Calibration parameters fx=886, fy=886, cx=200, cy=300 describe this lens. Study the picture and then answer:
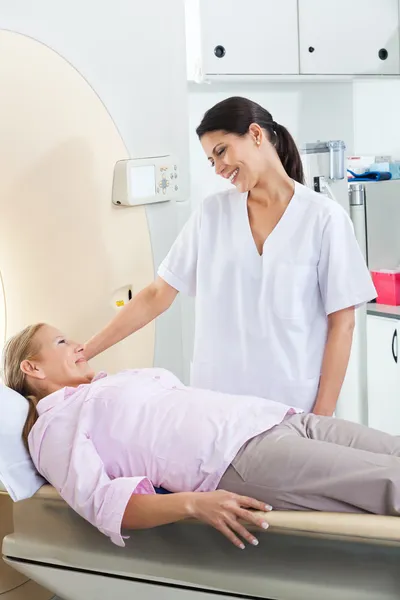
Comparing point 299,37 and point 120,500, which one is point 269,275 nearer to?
point 120,500

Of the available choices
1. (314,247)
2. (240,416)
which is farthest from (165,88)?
(240,416)

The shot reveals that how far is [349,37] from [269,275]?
6.07 feet

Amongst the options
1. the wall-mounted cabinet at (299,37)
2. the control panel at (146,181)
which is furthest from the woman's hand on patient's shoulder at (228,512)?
the wall-mounted cabinet at (299,37)

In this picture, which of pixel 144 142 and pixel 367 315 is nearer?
pixel 144 142

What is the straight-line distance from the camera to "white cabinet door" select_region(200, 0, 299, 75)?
3.28 meters

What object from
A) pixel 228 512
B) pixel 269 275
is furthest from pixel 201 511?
pixel 269 275

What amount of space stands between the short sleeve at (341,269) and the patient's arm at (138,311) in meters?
0.43

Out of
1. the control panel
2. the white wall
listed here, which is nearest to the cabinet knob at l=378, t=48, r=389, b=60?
the white wall

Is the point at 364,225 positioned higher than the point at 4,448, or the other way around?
the point at 364,225

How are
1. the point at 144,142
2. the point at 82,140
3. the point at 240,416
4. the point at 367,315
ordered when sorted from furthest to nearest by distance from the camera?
the point at 367,315 → the point at 144,142 → the point at 82,140 → the point at 240,416

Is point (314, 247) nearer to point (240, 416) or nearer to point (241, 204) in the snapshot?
point (241, 204)

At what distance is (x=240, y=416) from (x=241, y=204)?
2.04 ft

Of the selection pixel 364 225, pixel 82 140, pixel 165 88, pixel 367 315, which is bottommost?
pixel 367 315

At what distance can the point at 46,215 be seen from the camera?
2.25 metres
